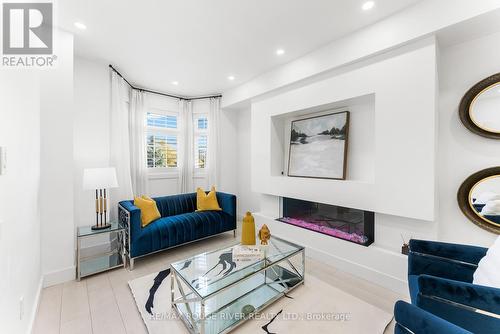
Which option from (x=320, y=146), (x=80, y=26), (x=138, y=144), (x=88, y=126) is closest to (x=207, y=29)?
(x=80, y=26)

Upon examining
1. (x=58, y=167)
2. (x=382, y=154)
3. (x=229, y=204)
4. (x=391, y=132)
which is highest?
(x=391, y=132)

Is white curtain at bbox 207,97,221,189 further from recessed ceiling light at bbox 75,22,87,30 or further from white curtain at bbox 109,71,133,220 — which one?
recessed ceiling light at bbox 75,22,87,30

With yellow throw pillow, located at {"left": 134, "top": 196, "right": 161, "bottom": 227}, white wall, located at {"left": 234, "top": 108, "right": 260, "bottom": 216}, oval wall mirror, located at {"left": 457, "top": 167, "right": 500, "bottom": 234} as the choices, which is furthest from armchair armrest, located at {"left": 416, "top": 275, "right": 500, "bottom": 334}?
white wall, located at {"left": 234, "top": 108, "right": 260, "bottom": 216}

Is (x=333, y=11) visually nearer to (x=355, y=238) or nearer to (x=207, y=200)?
(x=355, y=238)

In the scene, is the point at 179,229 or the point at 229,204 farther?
the point at 229,204

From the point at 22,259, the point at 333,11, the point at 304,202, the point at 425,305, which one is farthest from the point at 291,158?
the point at 22,259

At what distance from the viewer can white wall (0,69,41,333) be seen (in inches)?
43.6

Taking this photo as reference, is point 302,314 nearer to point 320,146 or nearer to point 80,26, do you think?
point 320,146

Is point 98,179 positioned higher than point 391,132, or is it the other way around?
point 391,132

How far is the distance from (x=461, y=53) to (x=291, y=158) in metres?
2.17

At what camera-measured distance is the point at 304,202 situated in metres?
3.35

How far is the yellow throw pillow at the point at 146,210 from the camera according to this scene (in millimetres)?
2809

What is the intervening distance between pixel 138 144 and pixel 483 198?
4.58 meters

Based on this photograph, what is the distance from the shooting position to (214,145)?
174 inches
